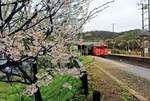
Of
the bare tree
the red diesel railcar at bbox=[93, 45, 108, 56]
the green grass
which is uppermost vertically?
the bare tree

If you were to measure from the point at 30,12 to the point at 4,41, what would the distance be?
1.38m

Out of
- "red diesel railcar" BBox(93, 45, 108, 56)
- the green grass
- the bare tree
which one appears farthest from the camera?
"red diesel railcar" BBox(93, 45, 108, 56)

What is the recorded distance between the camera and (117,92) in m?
17.7

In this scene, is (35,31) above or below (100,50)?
above

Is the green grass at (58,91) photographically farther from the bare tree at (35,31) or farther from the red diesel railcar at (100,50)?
the red diesel railcar at (100,50)

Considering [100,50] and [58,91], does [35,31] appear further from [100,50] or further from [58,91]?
[100,50]

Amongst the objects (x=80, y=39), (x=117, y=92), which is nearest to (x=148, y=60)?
(x=117, y=92)

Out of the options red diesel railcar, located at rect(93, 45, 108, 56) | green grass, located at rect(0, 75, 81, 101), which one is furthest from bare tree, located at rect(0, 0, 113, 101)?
red diesel railcar, located at rect(93, 45, 108, 56)

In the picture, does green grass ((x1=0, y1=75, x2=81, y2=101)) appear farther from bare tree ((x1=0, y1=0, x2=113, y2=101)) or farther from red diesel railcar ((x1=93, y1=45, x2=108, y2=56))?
red diesel railcar ((x1=93, y1=45, x2=108, y2=56))

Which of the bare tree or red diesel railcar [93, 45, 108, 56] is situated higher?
the bare tree

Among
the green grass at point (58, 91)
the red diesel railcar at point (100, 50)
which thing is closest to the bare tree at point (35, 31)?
the green grass at point (58, 91)

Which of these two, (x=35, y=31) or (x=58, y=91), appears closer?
(x=35, y=31)

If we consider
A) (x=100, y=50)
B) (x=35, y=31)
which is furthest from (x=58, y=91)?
(x=100, y=50)

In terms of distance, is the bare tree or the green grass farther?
the green grass
